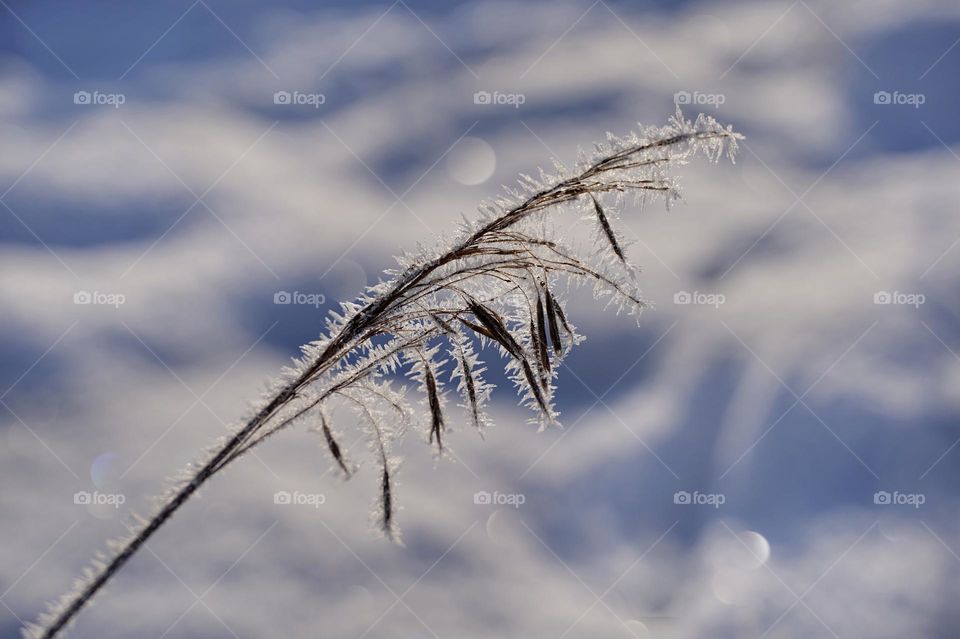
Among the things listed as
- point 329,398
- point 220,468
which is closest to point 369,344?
point 329,398

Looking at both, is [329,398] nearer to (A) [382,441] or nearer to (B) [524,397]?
(A) [382,441]

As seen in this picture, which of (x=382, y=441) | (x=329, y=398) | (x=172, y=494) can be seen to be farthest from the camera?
(x=382, y=441)

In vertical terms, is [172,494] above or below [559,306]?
below

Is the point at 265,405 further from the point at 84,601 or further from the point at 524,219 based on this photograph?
the point at 524,219

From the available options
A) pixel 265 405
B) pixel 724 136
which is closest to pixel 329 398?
pixel 265 405

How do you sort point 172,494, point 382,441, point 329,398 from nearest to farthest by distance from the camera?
point 172,494, point 329,398, point 382,441

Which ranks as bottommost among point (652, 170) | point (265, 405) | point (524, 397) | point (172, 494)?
point (172, 494)

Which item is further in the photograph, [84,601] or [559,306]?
[559,306]

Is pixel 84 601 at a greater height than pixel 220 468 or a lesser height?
lesser

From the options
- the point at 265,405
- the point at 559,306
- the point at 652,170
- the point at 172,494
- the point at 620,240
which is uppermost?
the point at 652,170
